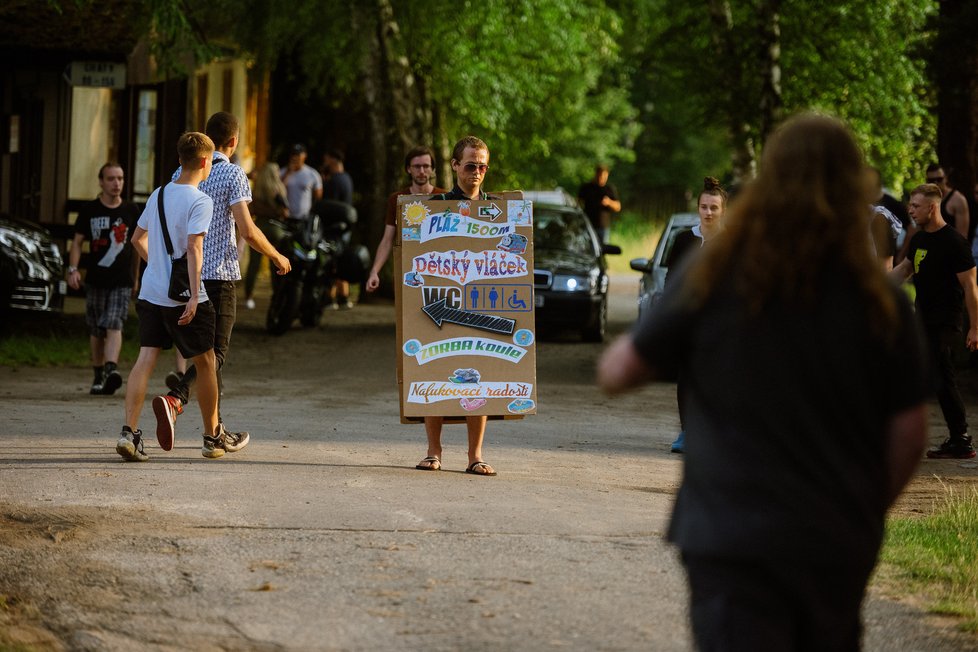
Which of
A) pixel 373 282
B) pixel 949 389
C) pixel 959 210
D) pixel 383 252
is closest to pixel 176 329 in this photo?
pixel 373 282

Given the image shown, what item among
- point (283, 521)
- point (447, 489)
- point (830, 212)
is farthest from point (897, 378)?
point (447, 489)

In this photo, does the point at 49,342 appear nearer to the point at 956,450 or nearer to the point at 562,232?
the point at 562,232

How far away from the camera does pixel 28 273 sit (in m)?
16.2

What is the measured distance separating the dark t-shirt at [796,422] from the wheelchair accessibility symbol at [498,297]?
5.98 metres

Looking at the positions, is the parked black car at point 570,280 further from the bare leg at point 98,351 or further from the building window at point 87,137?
the building window at point 87,137

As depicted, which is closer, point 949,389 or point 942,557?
point 942,557

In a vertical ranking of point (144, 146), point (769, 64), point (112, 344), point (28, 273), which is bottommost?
point (112, 344)

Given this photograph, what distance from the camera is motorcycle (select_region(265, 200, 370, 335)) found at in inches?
746

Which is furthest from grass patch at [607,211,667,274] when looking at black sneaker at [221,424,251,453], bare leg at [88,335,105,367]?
black sneaker at [221,424,251,453]

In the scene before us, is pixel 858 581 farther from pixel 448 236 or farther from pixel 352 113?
pixel 352 113

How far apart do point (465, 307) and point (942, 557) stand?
11.0ft

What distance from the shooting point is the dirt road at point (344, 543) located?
18.3 ft

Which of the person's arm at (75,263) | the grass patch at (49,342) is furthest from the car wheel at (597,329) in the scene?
the person's arm at (75,263)

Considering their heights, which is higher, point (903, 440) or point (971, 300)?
point (971, 300)
